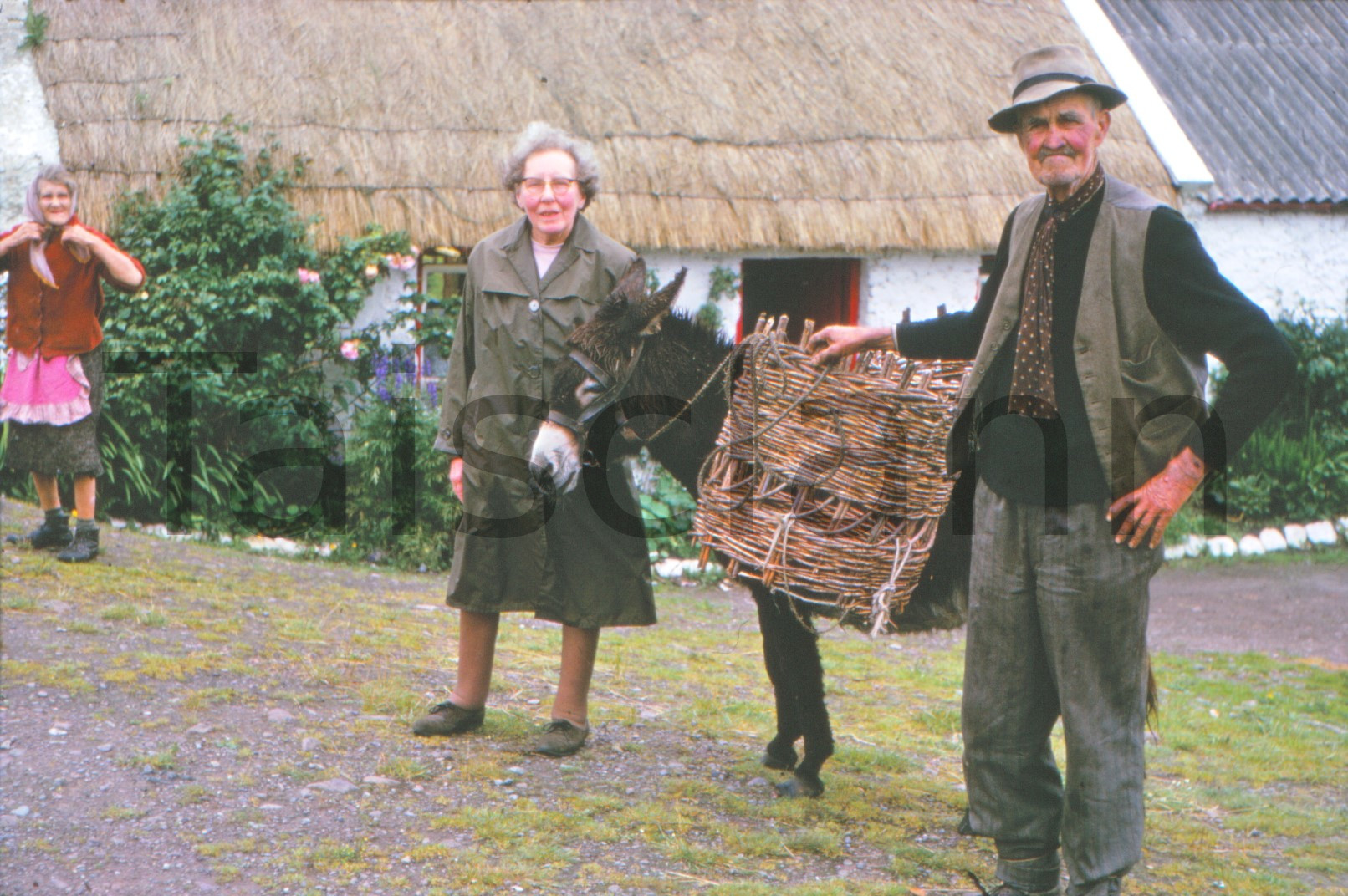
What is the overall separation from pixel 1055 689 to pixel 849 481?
2.33ft

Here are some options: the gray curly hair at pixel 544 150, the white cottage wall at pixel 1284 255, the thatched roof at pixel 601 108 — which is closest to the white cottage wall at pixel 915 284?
the thatched roof at pixel 601 108

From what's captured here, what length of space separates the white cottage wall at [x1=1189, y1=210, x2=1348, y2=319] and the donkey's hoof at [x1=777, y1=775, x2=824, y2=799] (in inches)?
328

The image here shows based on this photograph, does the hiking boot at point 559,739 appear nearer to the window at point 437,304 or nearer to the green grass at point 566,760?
the green grass at point 566,760

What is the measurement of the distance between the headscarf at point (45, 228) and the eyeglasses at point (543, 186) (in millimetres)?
2889

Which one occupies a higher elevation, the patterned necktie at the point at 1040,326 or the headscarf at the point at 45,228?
the headscarf at the point at 45,228

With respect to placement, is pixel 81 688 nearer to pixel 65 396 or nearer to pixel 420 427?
pixel 65 396

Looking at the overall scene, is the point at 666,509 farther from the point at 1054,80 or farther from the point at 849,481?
the point at 1054,80

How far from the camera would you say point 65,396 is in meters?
5.86

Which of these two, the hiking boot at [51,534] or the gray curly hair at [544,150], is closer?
the gray curly hair at [544,150]

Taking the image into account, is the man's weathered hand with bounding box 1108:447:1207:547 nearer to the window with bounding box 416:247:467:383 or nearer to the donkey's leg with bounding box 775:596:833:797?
the donkey's leg with bounding box 775:596:833:797

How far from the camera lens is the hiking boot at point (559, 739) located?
4051mm

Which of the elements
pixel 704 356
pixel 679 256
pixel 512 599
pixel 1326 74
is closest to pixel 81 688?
pixel 512 599

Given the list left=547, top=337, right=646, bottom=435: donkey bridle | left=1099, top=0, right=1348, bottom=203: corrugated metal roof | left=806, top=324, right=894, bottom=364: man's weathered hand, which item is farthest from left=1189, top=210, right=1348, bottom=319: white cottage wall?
left=806, top=324, right=894, bottom=364: man's weathered hand

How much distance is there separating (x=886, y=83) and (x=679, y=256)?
108 inches
